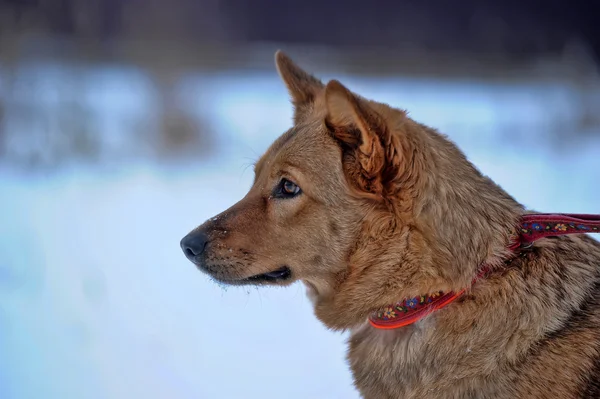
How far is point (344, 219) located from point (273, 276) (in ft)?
1.35

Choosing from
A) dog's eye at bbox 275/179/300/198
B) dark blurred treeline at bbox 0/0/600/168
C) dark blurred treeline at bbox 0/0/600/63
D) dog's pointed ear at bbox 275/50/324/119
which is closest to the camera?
dog's eye at bbox 275/179/300/198

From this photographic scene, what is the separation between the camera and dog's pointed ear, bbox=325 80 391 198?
2133 millimetres

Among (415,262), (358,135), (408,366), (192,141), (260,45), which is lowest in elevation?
(408,366)

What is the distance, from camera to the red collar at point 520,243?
85.6 inches

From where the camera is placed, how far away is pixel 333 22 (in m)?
10.2

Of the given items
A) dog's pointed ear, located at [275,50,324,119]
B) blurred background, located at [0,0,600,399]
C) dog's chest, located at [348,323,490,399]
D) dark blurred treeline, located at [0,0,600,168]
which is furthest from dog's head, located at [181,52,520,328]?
dark blurred treeline, located at [0,0,600,168]

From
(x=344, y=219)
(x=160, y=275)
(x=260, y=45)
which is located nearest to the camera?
(x=344, y=219)

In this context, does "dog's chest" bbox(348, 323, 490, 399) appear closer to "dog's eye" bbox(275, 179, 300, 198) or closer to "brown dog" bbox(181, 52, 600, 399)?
"brown dog" bbox(181, 52, 600, 399)

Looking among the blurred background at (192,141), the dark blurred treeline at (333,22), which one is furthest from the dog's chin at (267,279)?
the dark blurred treeline at (333,22)

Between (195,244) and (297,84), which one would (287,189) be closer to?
(195,244)

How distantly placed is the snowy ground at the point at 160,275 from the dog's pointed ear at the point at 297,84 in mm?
968

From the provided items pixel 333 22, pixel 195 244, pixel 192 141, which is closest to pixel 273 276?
pixel 195 244

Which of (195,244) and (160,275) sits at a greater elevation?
(195,244)

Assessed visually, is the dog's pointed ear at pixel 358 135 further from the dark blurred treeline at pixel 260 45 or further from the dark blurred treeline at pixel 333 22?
the dark blurred treeline at pixel 333 22
